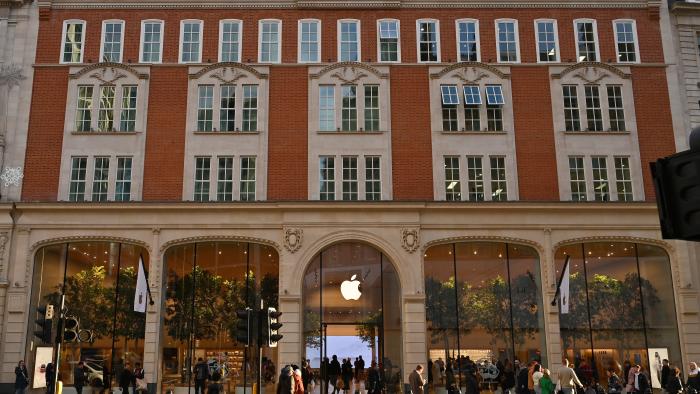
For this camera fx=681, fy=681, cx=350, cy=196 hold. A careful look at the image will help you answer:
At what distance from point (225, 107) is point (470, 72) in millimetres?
11280

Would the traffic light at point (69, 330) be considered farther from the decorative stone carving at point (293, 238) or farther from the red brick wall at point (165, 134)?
the red brick wall at point (165, 134)

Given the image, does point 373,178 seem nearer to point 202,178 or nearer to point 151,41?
point 202,178

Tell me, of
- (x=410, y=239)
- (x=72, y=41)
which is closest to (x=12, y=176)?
(x=72, y=41)

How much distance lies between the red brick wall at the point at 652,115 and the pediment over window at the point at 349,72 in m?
11.6

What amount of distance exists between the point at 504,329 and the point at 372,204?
7.63 meters

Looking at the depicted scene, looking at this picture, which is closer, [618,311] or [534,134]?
[618,311]

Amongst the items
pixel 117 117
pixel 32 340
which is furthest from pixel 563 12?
pixel 32 340

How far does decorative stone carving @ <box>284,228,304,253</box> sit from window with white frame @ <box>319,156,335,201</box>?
1.87 metres

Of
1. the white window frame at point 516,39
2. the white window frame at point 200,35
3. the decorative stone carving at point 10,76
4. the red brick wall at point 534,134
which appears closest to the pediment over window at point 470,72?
the white window frame at point 516,39

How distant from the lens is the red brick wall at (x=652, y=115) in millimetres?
30703

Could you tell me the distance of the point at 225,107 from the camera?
30.9 meters

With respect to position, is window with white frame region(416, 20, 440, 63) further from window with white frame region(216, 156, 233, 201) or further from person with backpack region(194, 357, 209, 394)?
person with backpack region(194, 357, 209, 394)

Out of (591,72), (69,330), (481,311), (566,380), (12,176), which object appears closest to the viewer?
(69,330)

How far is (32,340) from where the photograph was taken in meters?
28.7
